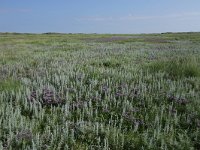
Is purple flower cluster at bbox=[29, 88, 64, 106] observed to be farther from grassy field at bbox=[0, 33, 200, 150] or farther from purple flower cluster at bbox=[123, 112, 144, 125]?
purple flower cluster at bbox=[123, 112, 144, 125]

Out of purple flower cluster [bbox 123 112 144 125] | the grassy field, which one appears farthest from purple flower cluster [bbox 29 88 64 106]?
purple flower cluster [bbox 123 112 144 125]

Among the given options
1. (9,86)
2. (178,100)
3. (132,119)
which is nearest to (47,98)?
(9,86)

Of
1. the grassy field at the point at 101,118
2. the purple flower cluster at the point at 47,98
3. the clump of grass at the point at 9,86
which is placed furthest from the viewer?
the clump of grass at the point at 9,86

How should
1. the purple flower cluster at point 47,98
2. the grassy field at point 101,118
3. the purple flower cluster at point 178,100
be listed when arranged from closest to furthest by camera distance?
the grassy field at point 101,118
the purple flower cluster at point 47,98
the purple flower cluster at point 178,100

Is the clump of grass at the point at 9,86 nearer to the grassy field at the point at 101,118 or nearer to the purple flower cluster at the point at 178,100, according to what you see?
the grassy field at the point at 101,118

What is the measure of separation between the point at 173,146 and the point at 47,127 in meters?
2.24

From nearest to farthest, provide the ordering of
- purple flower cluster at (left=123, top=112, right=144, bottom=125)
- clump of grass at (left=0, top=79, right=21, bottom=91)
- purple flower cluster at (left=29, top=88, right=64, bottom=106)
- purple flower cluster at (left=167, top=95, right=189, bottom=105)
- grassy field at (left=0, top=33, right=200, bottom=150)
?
1. grassy field at (left=0, top=33, right=200, bottom=150)
2. purple flower cluster at (left=123, top=112, right=144, bottom=125)
3. purple flower cluster at (left=29, top=88, right=64, bottom=106)
4. purple flower cluster at (left=167, top=95, right=189, bottom=105)
5. clump of grass at (left=0, top=79, right=21, bottom=91)

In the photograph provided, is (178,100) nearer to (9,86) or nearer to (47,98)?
(47,98)

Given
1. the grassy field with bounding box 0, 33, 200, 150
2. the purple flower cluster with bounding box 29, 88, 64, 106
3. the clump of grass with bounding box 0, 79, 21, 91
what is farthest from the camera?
the clump of grass with bounding box 0, 79, 21, 91

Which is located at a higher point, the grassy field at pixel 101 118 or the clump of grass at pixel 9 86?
the clump of grass at pixel 9 86

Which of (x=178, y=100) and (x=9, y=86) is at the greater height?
(x=9, y=86)

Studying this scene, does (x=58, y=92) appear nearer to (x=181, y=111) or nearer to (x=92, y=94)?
(x=92, y=94)

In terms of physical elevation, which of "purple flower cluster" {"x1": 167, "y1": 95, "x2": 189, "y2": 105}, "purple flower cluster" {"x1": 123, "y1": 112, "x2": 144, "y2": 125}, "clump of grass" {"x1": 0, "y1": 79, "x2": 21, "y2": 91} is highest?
"clump of grass" {"x1": 0, "y1": 79, "x2": 21, "y2": 91}

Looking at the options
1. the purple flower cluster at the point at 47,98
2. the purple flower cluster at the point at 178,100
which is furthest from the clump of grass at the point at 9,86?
the purple flower cluster at the point at 178,100
